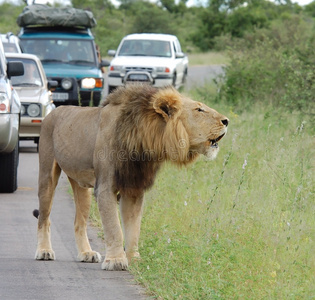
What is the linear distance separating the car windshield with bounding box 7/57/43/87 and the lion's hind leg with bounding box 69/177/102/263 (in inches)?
290

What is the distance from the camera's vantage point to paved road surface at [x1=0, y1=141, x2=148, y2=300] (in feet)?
18.0

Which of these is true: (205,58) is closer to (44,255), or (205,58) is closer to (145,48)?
(145,48)

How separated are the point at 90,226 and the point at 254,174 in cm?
240

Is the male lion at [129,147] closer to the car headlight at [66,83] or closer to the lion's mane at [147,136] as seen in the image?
the lion's mane at [147,136]

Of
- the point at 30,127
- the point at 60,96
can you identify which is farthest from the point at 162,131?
the point at 60,96

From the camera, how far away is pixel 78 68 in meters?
18.2

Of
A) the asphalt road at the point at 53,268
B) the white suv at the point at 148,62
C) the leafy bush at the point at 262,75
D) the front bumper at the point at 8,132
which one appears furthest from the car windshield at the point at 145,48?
the asphalt road at the point at 53,268

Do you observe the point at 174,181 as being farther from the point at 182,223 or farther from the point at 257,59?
the point at 257,59

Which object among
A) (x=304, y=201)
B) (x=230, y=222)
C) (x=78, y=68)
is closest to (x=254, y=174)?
(x=304, y=201)

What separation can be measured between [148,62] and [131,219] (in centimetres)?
1598

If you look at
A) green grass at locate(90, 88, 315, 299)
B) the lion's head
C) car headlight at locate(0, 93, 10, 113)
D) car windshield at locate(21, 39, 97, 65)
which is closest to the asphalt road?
green grass at locate(90, 88, 315, 299)

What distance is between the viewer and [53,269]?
20.5 feet

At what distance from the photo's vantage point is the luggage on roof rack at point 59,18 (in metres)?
19.1

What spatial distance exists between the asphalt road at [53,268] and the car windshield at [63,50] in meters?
9.69
